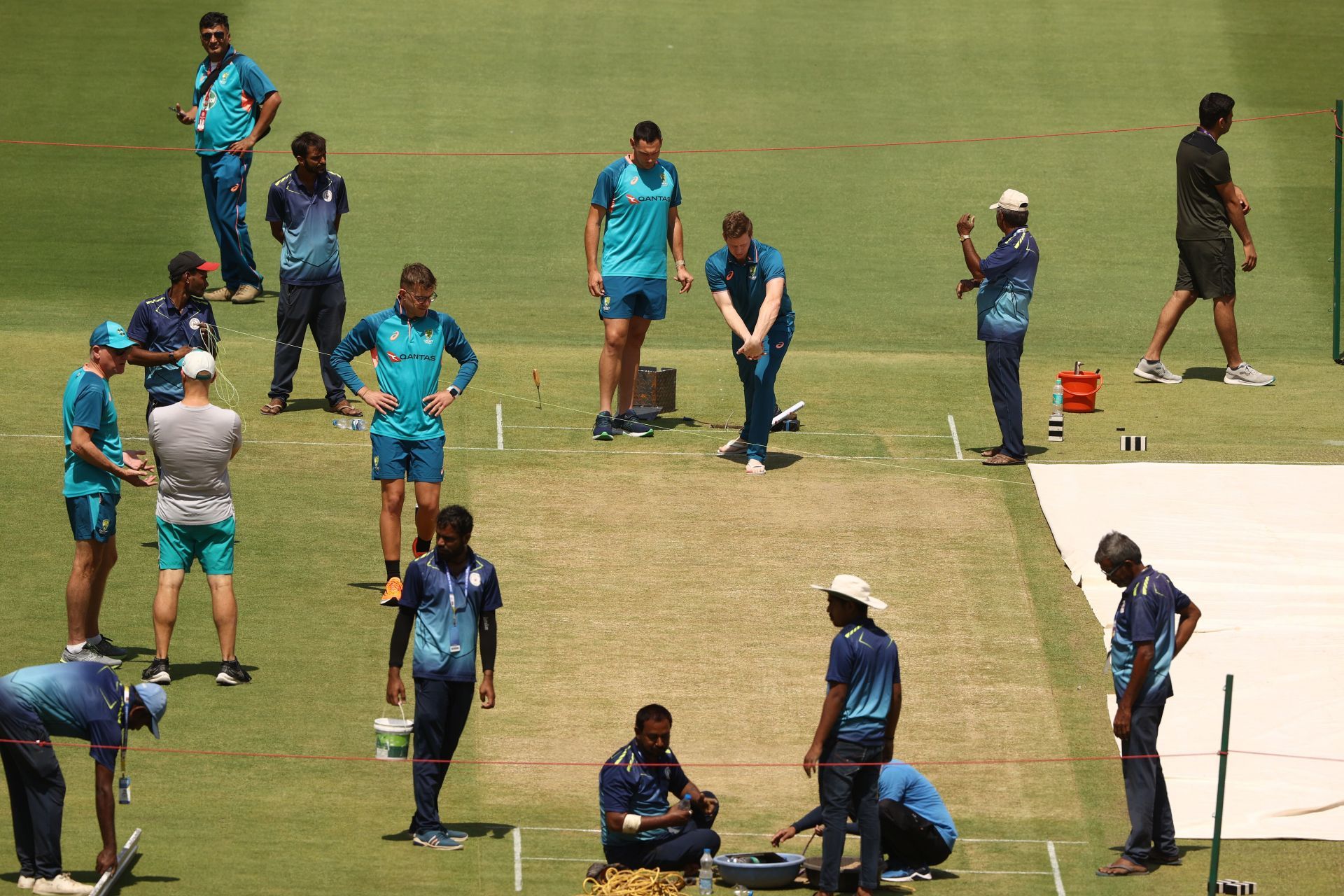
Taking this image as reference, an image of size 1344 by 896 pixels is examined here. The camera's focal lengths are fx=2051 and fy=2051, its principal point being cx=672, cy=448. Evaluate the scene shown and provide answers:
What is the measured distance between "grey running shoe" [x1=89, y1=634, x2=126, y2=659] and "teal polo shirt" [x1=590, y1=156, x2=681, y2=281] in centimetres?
534

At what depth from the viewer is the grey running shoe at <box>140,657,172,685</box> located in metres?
11.7

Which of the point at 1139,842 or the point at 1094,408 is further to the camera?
the point at 1094,408

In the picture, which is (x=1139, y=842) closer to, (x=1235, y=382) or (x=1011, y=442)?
(x=1011, y=442)

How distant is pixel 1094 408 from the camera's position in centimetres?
1750

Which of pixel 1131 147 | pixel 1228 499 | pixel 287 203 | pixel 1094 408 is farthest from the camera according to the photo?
pixel 1131 147

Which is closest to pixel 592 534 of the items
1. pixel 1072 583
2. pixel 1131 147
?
pixel 1072 583

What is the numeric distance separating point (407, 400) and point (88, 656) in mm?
2505

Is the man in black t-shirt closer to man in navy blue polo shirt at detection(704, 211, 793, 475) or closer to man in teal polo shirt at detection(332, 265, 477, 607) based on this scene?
man in navy blue polo shirt at detection(704, 211, 793, 475)

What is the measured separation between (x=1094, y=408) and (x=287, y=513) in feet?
22.9

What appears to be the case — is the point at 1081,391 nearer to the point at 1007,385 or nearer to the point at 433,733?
the point at 1007,385

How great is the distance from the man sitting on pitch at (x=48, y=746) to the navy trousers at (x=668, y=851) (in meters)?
2.31

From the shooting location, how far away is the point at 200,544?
11766 mm

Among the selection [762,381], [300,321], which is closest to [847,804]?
[762,381]

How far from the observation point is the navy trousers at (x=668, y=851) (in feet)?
32.5
